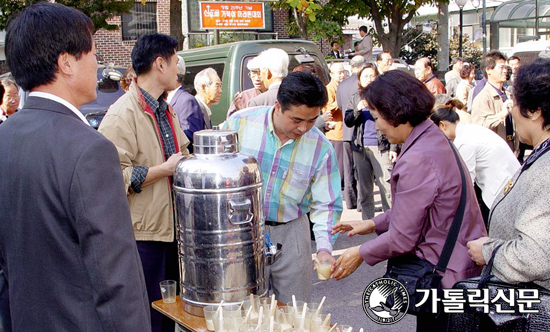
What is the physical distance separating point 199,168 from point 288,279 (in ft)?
3.02

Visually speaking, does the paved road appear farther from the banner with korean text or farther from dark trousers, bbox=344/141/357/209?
the banner with korean text

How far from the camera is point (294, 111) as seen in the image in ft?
9.71

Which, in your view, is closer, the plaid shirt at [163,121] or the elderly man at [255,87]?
the plaid shirt at [163,121]

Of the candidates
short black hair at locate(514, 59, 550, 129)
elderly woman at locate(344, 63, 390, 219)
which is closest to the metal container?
short black hair at locate(514, 59, 550, 129)

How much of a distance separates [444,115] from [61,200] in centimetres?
338

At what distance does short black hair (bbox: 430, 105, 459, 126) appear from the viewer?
14.6 ft

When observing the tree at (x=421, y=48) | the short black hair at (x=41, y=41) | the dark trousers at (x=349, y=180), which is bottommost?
the dark trousers at (x=349, y=180)

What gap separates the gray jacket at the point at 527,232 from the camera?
225 centimetres

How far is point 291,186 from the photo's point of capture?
312 centimetres

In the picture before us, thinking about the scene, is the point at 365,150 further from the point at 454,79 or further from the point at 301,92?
the point at 454,79

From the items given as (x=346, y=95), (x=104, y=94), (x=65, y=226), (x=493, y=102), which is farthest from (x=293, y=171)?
(x=104, y=94)

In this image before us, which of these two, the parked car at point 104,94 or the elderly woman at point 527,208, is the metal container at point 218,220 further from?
the parked car at point 104,94

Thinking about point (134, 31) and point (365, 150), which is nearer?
point (365, 150)

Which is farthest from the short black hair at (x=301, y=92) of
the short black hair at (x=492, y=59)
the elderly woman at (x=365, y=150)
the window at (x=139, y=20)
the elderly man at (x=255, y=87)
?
the window at (x=139, y=20)
